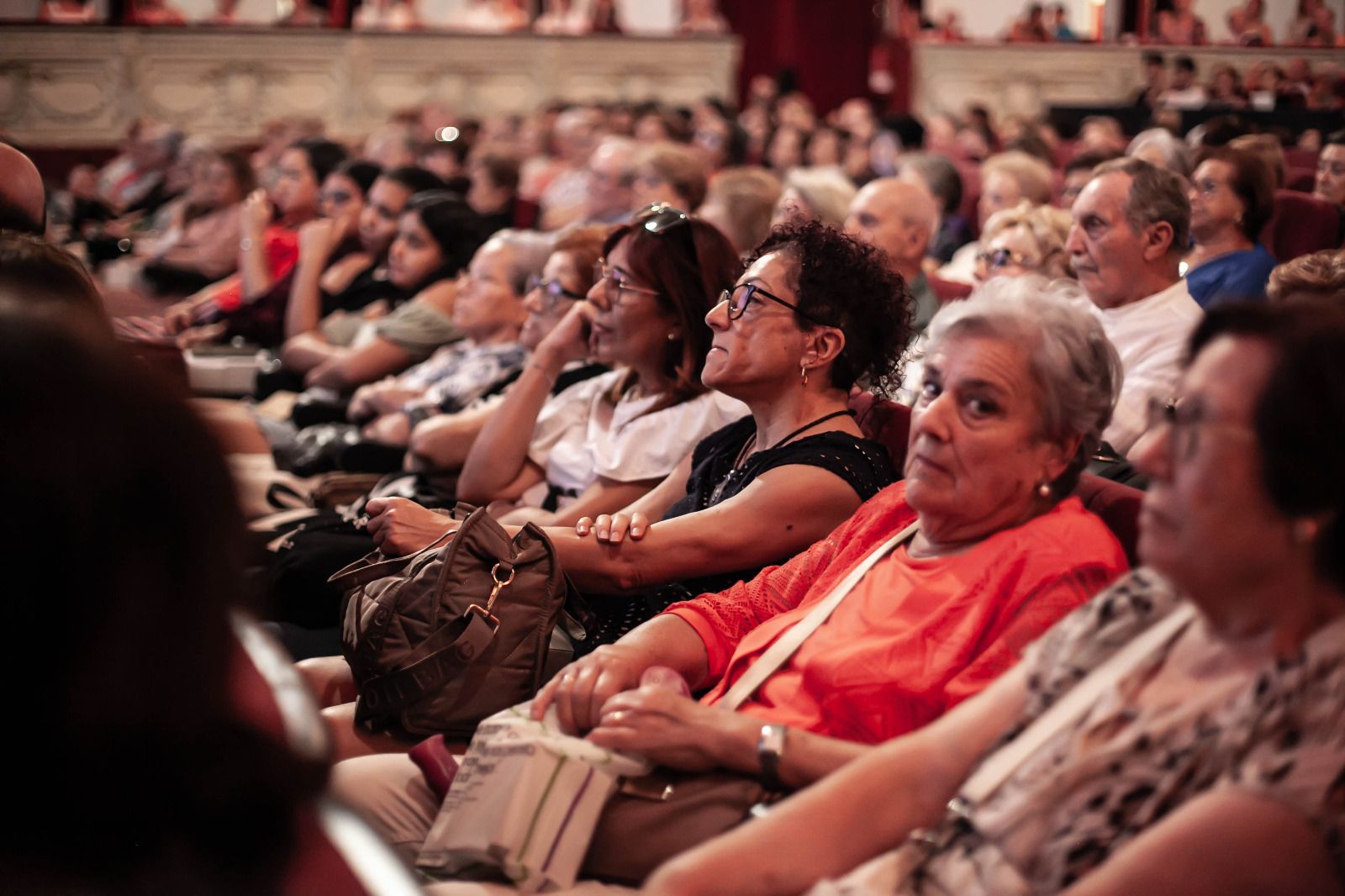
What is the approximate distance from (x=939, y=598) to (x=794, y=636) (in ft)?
0.68

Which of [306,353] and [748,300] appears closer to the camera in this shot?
[748,300]

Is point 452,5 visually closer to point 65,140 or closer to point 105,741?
point 65,140

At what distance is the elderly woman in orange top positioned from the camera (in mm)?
1619

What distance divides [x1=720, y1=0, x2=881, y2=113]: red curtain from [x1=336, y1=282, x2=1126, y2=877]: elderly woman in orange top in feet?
40.5

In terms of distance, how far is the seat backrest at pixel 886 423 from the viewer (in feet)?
7.89

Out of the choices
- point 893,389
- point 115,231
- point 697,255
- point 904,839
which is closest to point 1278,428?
point 904,839

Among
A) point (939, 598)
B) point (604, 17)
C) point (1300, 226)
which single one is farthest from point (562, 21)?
point (939, 598)

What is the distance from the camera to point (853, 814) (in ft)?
4.50

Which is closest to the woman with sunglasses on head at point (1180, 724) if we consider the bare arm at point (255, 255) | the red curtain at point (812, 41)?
Result: the bare arm at point (255, 255)

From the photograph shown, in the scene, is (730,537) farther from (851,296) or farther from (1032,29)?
(1032,29)

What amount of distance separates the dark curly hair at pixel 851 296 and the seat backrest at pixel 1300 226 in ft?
7.01

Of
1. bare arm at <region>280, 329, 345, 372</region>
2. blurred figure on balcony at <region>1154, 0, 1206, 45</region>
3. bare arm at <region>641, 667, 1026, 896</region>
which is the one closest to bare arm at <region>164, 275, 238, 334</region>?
bare arm at <region>280, 329, 345, 372</region>

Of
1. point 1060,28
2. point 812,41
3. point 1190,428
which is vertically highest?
point 1060,28

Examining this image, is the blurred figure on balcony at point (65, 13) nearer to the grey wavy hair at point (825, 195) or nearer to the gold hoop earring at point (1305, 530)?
the grey wavy hair at point (825, 195)
